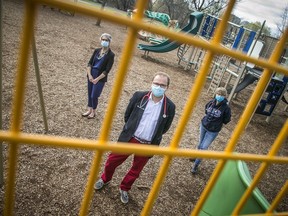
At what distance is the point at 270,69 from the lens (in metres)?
0.97

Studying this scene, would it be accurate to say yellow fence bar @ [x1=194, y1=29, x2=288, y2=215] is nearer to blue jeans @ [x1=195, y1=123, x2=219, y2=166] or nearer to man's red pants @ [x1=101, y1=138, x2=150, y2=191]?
man's red pants @ [x1=101, y1=138, x2=150, y2=191]

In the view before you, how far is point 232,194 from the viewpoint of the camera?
2.16 m

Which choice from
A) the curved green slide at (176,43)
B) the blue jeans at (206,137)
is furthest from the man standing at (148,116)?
the curved green slide at (176,43)

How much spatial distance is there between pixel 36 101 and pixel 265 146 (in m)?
5.75

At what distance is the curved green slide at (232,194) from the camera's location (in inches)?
74.4

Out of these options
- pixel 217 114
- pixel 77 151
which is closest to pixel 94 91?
pixel 77 151

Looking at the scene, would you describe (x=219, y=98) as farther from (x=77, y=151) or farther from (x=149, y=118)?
(x=77, y=151)

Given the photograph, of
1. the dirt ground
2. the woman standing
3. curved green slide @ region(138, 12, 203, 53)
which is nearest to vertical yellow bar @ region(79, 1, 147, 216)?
the dirt ground

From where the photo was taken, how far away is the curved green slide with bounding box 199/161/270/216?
1.89 metres

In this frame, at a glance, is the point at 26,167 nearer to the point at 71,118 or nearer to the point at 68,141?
the point at 71,118

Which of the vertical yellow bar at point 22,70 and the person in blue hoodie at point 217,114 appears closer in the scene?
the vertical yellow bar at point 22,70

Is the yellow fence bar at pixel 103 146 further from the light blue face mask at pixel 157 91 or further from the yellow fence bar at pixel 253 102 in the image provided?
the light blue face mask at pixel 157 91

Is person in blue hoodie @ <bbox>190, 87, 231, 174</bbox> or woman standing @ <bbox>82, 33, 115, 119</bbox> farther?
woman standing @ <bbox>82, 33, 115, 119</bbox>

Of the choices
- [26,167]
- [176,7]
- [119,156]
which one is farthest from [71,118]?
[176,7]
